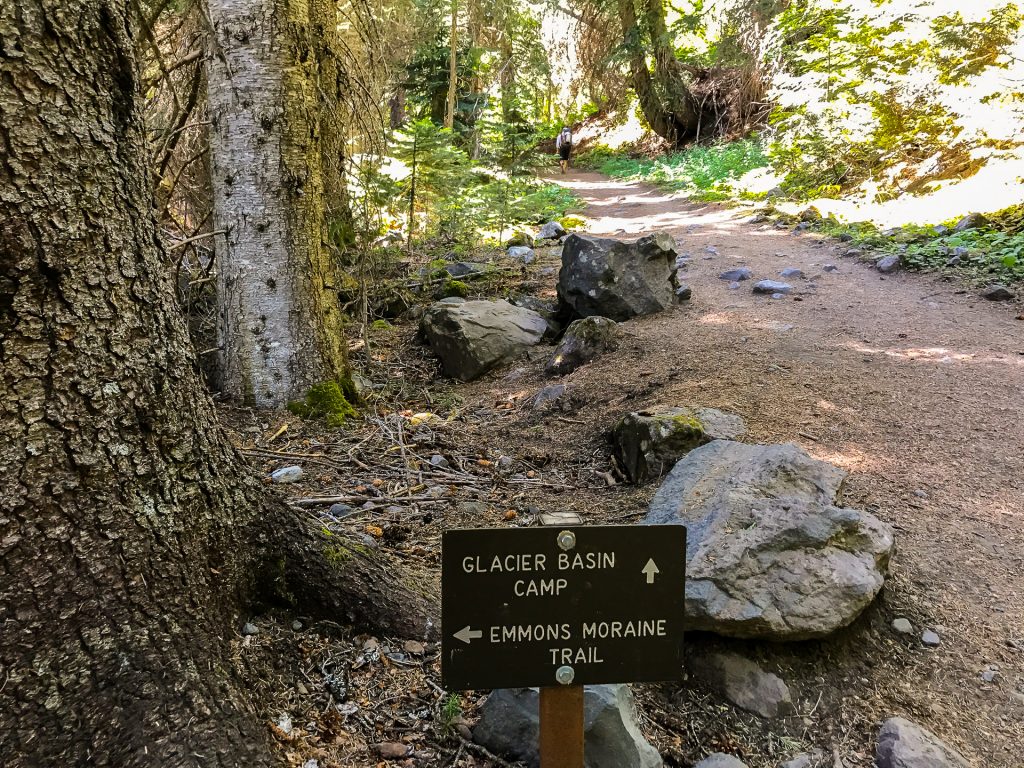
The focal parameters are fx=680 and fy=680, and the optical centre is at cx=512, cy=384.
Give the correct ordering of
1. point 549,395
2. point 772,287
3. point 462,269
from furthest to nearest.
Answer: point 462,269 → point 772,287 → point 549,395

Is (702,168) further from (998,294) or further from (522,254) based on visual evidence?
(998,294)

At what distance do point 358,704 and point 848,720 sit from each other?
170cm

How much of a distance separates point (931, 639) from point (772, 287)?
19.6ft

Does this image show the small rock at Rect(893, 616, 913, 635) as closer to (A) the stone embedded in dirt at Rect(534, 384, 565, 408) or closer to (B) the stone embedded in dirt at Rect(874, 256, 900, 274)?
(A) the stone embedded in dirt at Rect(534, 384, 565, 408)

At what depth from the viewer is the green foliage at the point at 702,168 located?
16.3m

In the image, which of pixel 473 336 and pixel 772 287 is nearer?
pixel 473 336

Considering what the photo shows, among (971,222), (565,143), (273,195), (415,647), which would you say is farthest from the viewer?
(565,143)

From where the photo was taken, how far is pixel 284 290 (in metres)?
4.62

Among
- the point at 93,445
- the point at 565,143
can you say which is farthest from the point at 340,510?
the point at 565,143

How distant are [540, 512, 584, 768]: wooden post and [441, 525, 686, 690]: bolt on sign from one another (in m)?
0.07

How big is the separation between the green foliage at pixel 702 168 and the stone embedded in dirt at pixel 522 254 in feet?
22.1

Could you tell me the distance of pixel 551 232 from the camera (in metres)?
12.2

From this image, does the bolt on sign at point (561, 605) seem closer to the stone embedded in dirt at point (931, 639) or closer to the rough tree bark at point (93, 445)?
the rough tree bark at point (93, 445)

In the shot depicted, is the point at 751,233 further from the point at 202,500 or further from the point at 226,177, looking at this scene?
the point at 202,500
